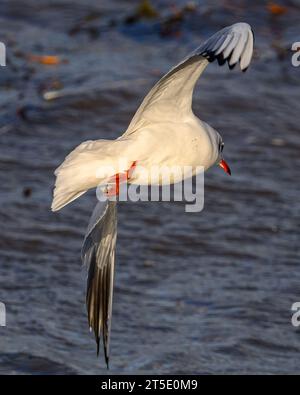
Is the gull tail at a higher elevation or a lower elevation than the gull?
lower

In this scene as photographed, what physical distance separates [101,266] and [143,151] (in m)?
0.80

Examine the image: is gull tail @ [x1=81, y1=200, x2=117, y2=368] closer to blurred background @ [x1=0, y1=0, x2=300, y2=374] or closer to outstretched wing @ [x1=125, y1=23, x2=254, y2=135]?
blurred background @ [x1=0, y1=0, x2=300, y2=374]

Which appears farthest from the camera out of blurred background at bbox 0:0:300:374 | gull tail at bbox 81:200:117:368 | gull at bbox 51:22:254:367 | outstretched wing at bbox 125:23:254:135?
blurred background at bbox 0:0:300:374

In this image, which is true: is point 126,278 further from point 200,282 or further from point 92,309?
point 92,309

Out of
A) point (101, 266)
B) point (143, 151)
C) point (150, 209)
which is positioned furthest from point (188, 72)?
point (150, 209)

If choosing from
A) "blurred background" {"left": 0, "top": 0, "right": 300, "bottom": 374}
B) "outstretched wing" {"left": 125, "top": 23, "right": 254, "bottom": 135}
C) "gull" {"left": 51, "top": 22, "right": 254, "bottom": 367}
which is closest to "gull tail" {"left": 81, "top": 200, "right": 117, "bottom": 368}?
"gull" {"left": 51, "top": 22, "right": 254, "bottom": 367}

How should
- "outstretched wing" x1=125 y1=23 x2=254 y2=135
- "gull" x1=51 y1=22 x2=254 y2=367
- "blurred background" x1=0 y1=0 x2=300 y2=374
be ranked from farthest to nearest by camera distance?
"blurred background" x1=0 y1=0 x2=300 y2=374
"gull" x1=51 y1=22 x2=254 y2=367
"outstretched wing" x1=125 y1=23 x2=254 y2=135

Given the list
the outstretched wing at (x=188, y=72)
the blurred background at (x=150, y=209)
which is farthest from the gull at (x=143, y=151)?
the blurred background at (x=150, y=209)

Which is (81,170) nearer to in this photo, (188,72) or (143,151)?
(143,151)

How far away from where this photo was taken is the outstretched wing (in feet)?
16.6

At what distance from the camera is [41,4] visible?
11320 mm
